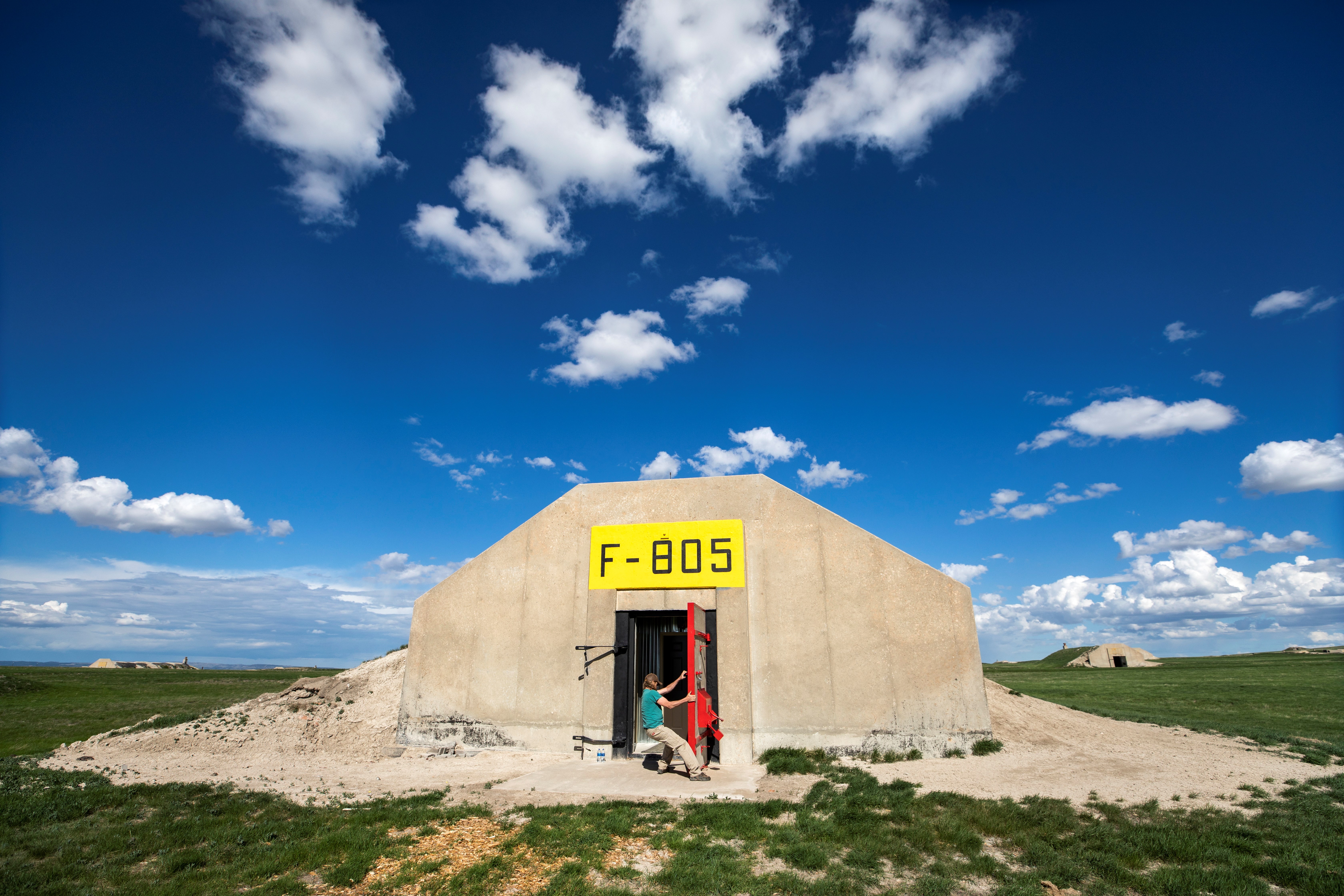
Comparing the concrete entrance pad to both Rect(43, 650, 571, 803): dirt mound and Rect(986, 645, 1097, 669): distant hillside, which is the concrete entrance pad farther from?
Rect(986, 645, 1097, 669): distant hillside

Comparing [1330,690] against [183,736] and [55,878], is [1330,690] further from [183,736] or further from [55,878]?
[183,736]

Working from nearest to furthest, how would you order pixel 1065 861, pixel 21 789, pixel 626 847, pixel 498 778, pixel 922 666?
pixel 1065 861 → pixel 626 847 → pixel 21 789 → pixel 498 778 → pixel 922 666

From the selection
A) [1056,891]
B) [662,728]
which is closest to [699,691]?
[662,728]

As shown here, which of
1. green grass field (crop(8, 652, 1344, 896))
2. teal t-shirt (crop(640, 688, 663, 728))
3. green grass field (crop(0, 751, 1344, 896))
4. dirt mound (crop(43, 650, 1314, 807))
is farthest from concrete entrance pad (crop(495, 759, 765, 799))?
teal t-shirt (crop(640, 688, 663, 728))

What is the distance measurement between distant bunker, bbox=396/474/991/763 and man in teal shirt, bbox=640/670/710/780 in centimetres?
60

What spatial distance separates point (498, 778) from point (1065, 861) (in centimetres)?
877

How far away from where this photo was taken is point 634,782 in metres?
10.5

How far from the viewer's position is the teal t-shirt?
34.9ft

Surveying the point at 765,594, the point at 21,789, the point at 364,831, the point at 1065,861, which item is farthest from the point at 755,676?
the point at 21,789

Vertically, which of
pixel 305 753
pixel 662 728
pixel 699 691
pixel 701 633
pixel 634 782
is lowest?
pixel 305 753

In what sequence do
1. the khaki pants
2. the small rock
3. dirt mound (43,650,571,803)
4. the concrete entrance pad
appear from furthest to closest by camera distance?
1. dirt mound (43,650,571,803)
2. the khaki pants
3. the concrete entrance pad
4. the small rock

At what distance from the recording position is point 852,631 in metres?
12.4

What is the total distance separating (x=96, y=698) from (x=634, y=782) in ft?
106

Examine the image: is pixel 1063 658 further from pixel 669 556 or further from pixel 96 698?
pixel 96 698
